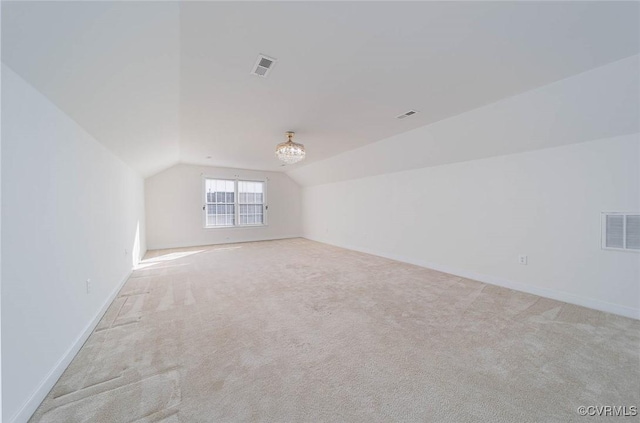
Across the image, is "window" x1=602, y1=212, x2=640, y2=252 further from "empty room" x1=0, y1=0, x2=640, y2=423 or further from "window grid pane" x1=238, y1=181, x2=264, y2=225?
"window grid pane" x1=238, y1=181, x2=264, y2=225

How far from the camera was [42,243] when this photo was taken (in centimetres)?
154

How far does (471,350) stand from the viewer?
1.94 meters

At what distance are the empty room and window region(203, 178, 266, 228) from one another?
291 cm

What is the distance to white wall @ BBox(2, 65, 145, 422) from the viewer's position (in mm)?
1248

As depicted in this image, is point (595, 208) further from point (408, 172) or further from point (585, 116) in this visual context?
point (408, 172)

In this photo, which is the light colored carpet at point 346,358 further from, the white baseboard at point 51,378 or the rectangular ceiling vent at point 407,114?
the rectangular ceiling vent at point 407,114

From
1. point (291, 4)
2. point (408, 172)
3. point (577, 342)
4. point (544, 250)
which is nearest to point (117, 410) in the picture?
point (291, 4)

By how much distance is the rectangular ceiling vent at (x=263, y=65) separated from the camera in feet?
6.26

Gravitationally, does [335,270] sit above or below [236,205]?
below

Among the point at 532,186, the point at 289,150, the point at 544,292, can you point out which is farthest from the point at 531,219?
the point at 289,150

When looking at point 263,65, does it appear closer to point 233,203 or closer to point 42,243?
point 42,243

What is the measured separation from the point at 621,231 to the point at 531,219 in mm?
769

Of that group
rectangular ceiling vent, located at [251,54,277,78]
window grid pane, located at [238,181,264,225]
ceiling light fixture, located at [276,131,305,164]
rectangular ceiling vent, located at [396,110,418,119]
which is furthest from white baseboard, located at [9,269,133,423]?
window grid pane, located at [238,181,264,225]

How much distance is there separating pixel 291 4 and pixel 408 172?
409cm
